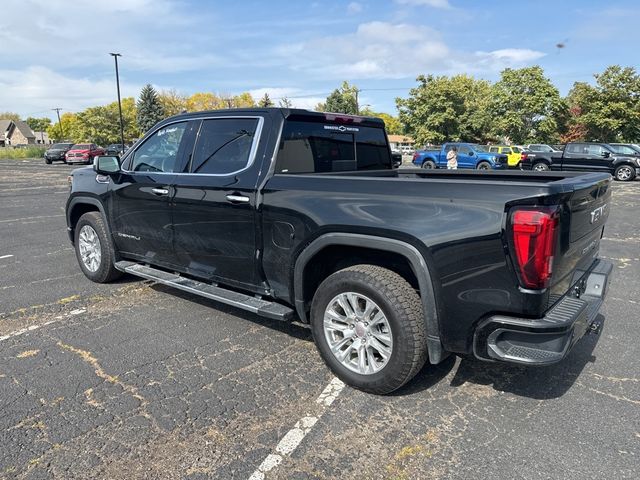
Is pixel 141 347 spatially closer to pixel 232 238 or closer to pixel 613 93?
pixel 232 238

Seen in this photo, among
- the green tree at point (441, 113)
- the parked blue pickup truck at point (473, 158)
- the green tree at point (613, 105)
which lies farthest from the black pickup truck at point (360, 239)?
the green tree at point (441, 113)

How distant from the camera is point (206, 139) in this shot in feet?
13.9

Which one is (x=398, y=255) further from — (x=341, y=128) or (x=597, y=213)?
(x=341, y=128)

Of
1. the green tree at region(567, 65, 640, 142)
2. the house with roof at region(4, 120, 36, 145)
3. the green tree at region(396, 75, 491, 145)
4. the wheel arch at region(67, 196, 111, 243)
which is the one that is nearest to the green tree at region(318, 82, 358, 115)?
the green tree at region(396, 75, 491, 145)

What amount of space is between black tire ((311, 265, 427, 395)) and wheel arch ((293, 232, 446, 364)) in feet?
0.24

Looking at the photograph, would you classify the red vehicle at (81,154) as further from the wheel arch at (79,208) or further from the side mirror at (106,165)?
the side mirror at (106,165)

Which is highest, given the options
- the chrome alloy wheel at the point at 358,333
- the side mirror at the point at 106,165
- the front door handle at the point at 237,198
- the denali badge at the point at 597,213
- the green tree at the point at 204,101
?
the green tree at the point at 204,101

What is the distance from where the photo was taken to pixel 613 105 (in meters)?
37.9

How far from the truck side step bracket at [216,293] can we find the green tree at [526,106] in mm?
44535

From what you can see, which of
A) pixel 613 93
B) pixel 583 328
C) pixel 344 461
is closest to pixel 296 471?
pixel 344 461

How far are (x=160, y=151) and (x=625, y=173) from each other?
24.3 metres

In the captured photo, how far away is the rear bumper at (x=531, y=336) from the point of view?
258 centimetres

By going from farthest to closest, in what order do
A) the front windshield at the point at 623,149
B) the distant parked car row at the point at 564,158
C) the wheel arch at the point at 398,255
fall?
the front windshield at the point at 623,149 → the distant parked car row at the point at 564,158 → the wheel arch at the point at 398,255

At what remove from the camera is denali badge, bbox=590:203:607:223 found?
3.21 meters
